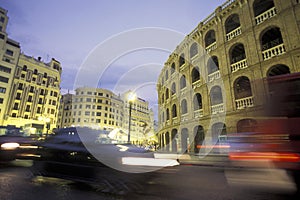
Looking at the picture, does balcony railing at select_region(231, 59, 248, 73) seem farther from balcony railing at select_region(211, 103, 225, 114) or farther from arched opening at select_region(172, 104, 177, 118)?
arched opening at select_region(172, 104, 177, 118)

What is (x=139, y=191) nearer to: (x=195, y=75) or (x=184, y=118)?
(x=184, y=118)

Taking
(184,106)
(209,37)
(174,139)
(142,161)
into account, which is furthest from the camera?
(174,139)

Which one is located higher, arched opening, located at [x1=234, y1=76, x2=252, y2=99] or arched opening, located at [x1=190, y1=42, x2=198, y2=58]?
arched opening, located at [x1=190, y1=42, x2=198, y2=58]

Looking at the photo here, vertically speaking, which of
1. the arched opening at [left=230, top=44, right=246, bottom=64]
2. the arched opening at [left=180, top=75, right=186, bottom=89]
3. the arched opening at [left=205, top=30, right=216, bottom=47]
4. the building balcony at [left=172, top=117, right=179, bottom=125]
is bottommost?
the building balcony at [left=172, top=117, right=179, bottom=125]

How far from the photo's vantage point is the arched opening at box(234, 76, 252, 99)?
1244 centimetres

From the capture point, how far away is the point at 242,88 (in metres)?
13.0

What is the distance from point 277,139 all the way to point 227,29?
560 inches

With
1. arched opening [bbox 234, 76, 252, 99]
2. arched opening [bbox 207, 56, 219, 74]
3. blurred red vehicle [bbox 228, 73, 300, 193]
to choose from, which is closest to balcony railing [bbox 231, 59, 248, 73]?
arched opening [bbox 234, 76, 252, 99]

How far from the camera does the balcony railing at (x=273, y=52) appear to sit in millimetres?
10438

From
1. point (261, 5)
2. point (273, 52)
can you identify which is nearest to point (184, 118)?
point (273, 52)

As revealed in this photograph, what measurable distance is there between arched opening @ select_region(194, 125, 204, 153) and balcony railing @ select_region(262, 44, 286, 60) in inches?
303

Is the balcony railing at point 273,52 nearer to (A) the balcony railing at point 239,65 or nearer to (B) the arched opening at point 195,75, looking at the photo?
(A) the balcony railing at point 239,65

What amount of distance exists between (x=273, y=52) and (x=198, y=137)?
29.3ft

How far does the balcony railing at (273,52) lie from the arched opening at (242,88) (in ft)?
6.48
